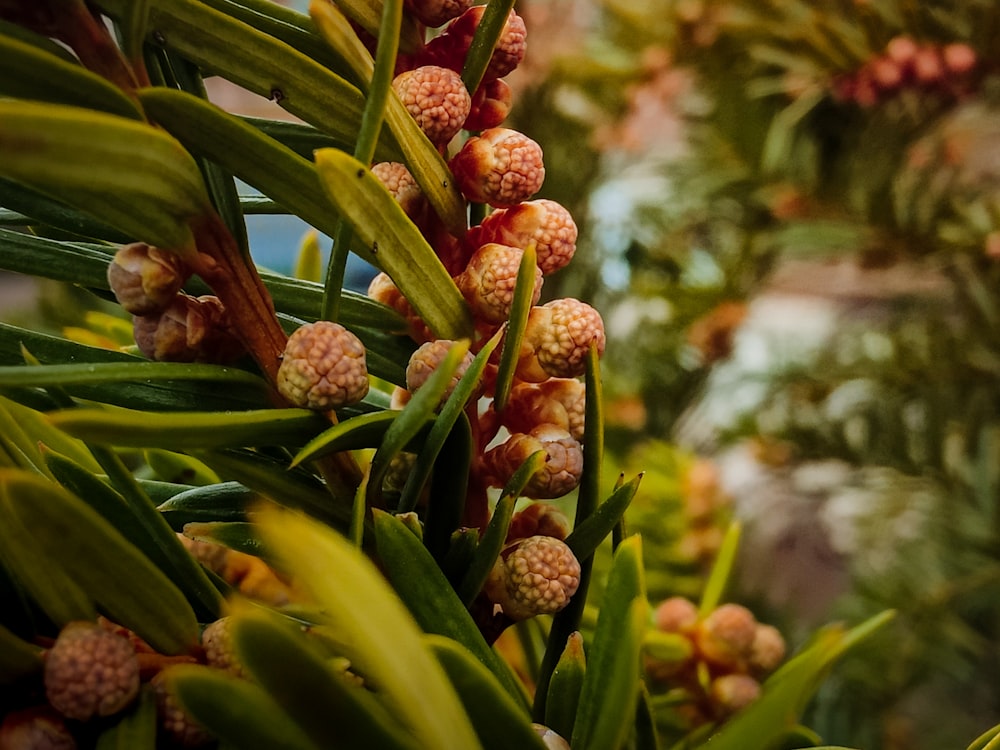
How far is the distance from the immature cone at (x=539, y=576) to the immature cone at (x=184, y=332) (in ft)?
0.24

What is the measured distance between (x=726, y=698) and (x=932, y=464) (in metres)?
0.36

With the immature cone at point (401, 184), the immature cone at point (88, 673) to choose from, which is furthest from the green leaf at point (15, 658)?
the immature cone at point (401, 184)

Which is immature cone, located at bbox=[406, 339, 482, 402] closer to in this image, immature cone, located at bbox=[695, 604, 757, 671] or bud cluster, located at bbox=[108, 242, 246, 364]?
bud cluster, located at bbox=[108, 242, 246, 364]

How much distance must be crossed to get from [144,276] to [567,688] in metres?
0.11

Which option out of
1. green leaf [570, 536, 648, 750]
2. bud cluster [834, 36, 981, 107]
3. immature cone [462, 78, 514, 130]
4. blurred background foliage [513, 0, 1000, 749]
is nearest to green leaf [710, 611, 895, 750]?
green leaf [570, 536, 648, 750]

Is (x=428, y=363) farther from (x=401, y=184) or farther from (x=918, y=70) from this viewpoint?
(x=918, y=70)

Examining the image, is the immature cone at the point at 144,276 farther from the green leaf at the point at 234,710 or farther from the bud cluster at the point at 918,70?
the bud cluster at the point at 918,70

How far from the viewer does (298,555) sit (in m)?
0.09

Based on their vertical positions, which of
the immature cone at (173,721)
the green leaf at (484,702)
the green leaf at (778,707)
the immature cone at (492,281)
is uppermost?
the immature cone at (492,281)

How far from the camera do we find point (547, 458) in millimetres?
176

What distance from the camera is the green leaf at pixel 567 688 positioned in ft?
0.53

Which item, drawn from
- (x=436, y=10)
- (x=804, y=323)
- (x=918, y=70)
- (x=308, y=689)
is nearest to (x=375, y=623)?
(x=308, y=689)

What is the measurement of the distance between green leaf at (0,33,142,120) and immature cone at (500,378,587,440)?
0.10 metres

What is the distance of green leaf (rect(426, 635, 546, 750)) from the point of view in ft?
0.40
